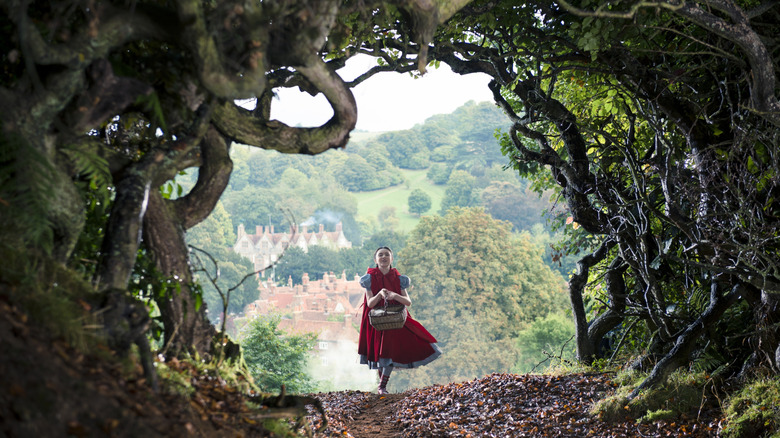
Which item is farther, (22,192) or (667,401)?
(667,401)

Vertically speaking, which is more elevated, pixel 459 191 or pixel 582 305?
pixel 459 191

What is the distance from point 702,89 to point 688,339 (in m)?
2.30

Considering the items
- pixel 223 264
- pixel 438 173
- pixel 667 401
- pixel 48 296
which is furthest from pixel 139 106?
pixel 438 173

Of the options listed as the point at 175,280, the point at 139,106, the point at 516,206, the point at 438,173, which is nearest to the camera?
the point at 139,106

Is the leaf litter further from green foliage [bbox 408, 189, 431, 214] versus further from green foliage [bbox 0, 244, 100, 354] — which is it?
green foliage [bbox 408, 189, 431, 214]

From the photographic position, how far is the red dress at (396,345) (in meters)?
7.43

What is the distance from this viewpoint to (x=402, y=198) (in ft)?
203

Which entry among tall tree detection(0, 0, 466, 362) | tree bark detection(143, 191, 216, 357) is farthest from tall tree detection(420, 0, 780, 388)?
tree bark detection(143, 191, 216, 357)

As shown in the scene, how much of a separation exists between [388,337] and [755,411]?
164 inches

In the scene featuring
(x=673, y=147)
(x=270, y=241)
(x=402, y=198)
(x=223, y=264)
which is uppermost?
(x=402, y=198)

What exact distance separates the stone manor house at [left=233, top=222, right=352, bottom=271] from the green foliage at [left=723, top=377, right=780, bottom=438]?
4193 centimetres

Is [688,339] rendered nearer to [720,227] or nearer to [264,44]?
[720,227]

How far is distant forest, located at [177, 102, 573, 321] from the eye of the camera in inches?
1780

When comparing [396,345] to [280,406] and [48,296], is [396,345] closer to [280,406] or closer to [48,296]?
[280,406]
